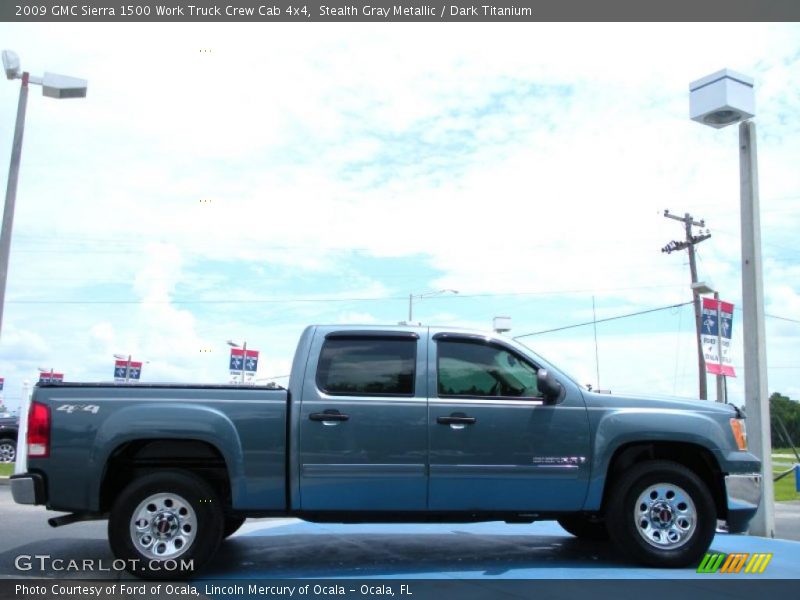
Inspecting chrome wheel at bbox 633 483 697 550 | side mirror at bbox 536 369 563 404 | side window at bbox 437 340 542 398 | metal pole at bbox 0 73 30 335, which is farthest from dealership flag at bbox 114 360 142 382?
chrome wheel at bbox 633 483 697 550

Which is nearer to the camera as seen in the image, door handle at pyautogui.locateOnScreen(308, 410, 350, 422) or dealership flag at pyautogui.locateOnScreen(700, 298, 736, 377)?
door handle at pyautogui.locateOnScreen(308, 410, 350, 422)

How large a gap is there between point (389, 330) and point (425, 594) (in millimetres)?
2162

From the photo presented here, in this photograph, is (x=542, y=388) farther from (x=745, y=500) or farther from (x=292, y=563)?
(x=292, y=563)

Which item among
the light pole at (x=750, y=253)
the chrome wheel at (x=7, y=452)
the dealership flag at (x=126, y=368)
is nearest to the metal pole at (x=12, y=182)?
the chrome wheel at (x=7, y=452)

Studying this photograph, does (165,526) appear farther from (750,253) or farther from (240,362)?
(240,362)

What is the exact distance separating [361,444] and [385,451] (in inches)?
7.9

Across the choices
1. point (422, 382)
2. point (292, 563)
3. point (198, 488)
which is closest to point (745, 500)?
point (422, 382)

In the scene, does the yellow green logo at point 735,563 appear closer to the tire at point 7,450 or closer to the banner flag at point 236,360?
the tire at point 7,450

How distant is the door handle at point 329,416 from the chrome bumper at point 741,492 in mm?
3238

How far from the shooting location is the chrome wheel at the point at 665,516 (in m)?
6.23

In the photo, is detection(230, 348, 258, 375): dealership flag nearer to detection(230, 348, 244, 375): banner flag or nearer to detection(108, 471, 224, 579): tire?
detection(230, 348, 244, 375): banner flag

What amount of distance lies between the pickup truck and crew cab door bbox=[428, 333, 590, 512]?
1 centimetres

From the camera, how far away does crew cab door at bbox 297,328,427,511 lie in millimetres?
5961

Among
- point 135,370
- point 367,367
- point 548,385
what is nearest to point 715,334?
point 548,385
